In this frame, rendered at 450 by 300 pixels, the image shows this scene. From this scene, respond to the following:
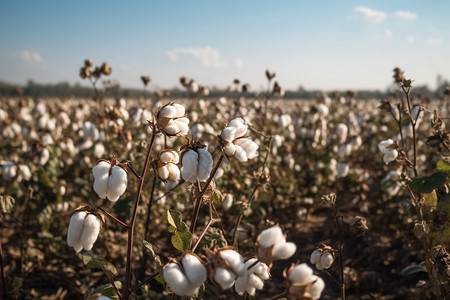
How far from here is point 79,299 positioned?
10.3 feet

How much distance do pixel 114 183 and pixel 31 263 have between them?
261 cm

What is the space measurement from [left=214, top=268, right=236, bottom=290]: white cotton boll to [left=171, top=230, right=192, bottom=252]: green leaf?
1.60 ft

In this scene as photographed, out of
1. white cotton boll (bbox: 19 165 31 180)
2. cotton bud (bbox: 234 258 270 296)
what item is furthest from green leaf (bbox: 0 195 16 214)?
cotton bud (bbox: 234 258 270 296)

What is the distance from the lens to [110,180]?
1.50m

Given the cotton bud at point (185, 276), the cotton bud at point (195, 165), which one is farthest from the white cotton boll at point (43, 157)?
the cotton bud at point (185, 276)

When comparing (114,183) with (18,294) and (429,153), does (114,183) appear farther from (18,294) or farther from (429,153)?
(429,153)

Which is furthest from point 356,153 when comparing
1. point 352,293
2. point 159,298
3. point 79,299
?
point 79,299

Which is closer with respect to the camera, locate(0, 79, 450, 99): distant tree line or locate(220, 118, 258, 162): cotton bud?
locate(220, 118, 258, 162): cotton bud

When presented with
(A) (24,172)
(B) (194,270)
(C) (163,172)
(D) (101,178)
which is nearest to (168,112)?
(C) (163,172)

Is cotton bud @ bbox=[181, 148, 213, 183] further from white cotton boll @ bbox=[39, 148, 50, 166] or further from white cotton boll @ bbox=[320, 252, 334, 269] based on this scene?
white cotton boll @ bbox=[39, 148, 50, 166]

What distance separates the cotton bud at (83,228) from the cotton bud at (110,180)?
0.11 meters

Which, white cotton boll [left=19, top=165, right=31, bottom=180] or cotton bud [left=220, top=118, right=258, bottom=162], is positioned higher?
cotton bud [left=220, top=118, right=258, bottom=162]

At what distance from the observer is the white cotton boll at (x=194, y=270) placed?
1192mm

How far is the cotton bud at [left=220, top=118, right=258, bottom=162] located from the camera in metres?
1.52
